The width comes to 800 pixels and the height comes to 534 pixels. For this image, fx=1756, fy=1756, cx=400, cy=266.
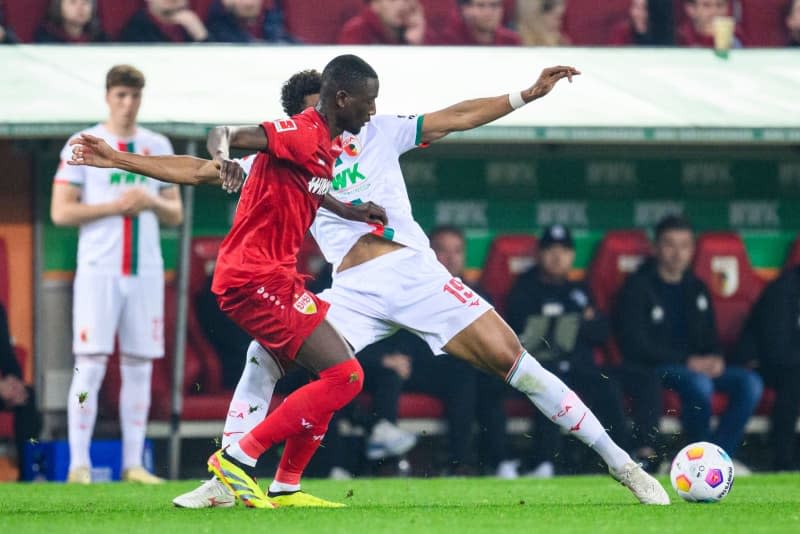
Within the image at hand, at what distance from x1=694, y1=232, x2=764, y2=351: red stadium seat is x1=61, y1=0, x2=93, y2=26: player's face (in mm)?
4315

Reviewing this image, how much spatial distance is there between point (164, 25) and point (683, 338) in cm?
396

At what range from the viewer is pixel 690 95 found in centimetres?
1103

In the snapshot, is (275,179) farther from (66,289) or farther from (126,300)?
(66,289)

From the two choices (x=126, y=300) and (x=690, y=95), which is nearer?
(x=126, y=300)

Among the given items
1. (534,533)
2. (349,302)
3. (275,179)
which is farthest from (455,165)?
(534,533)

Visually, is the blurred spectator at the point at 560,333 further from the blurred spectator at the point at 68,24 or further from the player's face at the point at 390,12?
the blurred spectator at the point at 68,24

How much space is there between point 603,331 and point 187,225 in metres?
2.68

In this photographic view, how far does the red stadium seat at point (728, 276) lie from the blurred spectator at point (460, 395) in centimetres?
185

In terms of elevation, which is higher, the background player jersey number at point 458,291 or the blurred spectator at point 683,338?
the background player jersey number at point 458,291

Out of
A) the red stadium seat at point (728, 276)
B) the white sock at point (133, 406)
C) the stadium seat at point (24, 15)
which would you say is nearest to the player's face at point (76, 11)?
the stadium seat at point (24, 15)

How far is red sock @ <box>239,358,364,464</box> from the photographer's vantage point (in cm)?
689

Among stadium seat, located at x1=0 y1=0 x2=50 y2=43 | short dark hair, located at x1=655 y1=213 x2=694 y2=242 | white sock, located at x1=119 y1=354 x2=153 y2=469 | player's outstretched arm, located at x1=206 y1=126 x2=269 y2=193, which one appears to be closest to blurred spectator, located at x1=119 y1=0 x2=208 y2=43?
stadium seat, located at x1=0 y1=0 x2=50 y2=43

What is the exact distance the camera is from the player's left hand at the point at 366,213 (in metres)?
7.62

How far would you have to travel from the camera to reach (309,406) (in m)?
6.90
